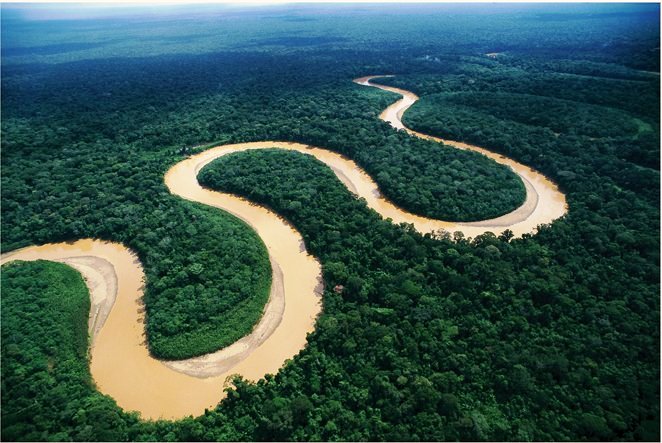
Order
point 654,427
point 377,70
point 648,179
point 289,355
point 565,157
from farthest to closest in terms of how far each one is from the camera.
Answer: point 377,70, point 565,157, point 648,179, point 289,355, point 654,427

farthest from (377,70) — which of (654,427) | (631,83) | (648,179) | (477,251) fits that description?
(654,427)

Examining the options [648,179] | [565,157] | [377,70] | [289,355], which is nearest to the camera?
[289,355]

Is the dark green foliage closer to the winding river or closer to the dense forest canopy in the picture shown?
the dense forest canopy

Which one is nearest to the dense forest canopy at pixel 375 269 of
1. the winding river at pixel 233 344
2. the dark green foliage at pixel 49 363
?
the dark green foliage at pixel 49 363

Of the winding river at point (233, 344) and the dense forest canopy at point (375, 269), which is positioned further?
the winding river at point (233, 344)

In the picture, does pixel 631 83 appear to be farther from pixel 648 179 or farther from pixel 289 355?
pixel 289 355

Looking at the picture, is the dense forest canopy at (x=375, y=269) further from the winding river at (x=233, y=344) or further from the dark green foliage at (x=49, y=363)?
the winding river at (x=233, y=344)

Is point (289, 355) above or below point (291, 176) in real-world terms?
below
